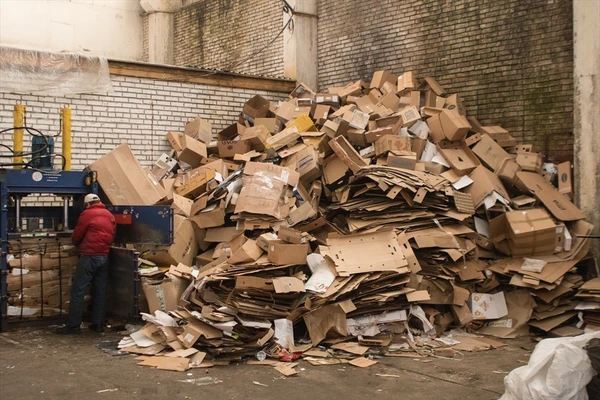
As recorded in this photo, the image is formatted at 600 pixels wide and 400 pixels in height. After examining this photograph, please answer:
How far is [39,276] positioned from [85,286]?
70 centimetres

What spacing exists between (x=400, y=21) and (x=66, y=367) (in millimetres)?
8212

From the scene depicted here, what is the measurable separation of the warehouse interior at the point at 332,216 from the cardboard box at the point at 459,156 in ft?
Answer: 0.13

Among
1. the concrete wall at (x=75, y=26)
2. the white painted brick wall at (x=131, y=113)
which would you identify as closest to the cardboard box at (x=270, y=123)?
the white painted brick wall at (x=131, y=113)

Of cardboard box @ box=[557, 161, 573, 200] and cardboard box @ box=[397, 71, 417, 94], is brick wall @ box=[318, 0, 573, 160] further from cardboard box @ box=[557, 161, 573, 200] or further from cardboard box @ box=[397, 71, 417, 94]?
cardboard box @ box=[397, 71, 417, 94]

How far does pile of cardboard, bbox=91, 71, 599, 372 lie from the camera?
7.76 metres

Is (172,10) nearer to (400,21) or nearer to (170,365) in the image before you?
(400,21)

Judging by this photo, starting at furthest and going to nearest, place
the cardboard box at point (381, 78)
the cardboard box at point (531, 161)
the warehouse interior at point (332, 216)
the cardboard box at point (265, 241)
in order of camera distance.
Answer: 1. the cardboard box at point (381, 78)
2. the cardboard box at point (531, 161)
3. the cardboard box at point (265, 241)
4. the warehouse interior at point (332, 216)

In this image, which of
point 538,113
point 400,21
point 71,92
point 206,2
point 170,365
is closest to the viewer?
point 170,365

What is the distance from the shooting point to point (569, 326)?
28.9 feet

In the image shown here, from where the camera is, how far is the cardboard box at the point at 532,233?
8.87 metres

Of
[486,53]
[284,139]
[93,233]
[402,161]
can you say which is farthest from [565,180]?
[93,233]

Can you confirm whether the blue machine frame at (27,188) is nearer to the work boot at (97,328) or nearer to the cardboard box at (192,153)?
the work boot at (97,328)

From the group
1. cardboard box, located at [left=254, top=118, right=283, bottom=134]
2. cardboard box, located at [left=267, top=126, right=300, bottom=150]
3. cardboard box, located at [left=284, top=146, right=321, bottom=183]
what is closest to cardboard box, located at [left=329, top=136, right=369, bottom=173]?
cardboard box, located at [left=284, top=146, right=321, bottom=183]

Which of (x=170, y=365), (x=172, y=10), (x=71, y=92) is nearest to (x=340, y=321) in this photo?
(x=170, y=365)
